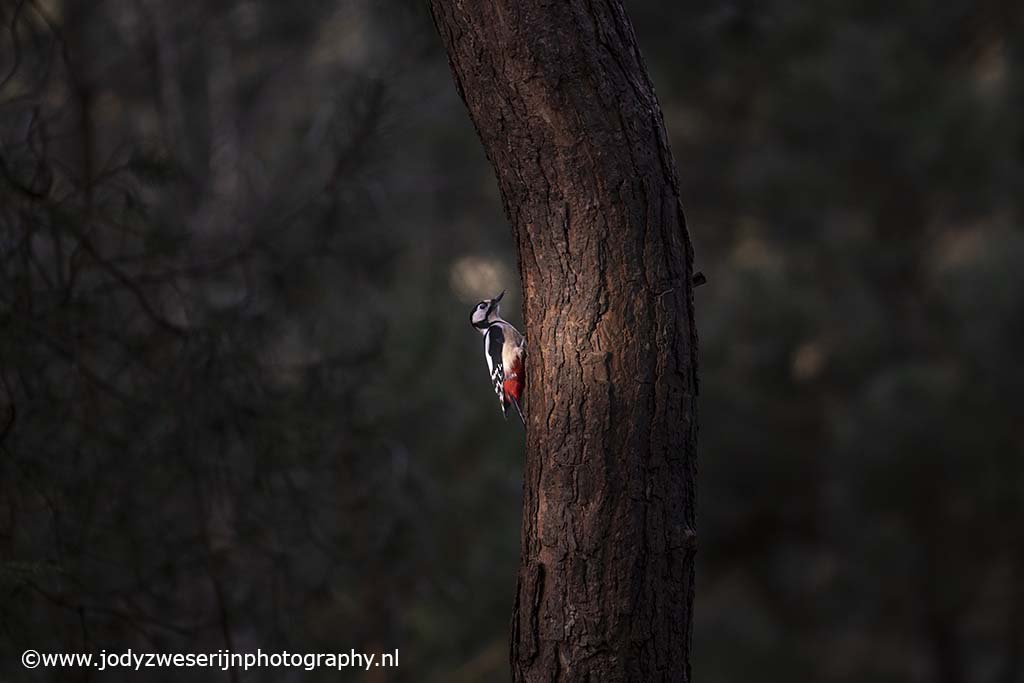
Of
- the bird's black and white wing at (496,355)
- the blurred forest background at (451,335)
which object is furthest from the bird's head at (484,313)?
the blurred forest background at (451,335)

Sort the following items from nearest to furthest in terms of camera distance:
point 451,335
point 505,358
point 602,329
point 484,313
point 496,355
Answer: point 602,329
point 505,358
point 496,355
point 484,313
point 451,335

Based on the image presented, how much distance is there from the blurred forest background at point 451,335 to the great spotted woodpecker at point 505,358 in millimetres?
925

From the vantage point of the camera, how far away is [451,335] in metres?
9.29

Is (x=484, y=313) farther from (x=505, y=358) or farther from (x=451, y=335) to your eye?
(x=451, y=335)

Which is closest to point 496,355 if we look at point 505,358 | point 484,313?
point 505,358

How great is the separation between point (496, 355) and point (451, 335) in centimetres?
538

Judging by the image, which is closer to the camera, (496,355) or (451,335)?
(496,355)

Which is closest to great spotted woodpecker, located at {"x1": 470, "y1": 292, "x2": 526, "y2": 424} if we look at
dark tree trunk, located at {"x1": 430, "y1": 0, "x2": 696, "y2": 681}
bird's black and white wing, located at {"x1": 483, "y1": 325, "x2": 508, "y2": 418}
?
bird's black and white wing, located at {"x1": 483, "y1": 325, "x2": 508, "y2": 418}

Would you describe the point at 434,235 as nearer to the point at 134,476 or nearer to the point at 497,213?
the point at 497,213

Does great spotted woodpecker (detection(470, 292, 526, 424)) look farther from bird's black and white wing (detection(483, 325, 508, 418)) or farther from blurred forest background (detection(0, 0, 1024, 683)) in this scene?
blurred forest background (detection(0, 0, 1024, 683))

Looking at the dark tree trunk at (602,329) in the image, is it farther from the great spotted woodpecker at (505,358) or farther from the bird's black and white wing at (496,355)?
the bird's black and white wing at (496,355)

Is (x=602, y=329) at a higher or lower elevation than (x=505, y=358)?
lower

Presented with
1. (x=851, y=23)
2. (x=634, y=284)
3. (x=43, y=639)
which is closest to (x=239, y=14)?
(x=851, y=23)

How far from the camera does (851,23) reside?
1187 cm
